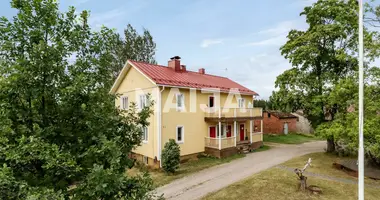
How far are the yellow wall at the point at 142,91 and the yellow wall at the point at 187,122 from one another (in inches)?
27.2

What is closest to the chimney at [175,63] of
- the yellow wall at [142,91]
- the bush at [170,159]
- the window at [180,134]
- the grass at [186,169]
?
the yellow wall at [142,91]

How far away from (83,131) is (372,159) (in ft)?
51.7

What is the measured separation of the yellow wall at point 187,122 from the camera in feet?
52.2

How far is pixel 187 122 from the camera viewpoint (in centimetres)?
1720

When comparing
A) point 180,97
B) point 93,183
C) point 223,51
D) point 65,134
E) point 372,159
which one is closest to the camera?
point 93,183

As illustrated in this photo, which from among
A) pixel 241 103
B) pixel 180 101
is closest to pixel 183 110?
pixel 180 101

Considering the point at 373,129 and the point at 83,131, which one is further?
the point at 373,129

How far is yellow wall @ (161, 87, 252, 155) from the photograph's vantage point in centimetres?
1591

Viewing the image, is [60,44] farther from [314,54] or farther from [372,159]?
[314,54]

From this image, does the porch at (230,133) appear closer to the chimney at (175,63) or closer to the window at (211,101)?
the window at (211,101)

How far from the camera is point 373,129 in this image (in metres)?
10.0

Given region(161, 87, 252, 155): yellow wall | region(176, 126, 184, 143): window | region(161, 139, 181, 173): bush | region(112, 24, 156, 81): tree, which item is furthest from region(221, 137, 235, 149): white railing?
region(112, 24, 156, 81): tree

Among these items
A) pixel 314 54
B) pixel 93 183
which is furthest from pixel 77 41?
pixel 314 54

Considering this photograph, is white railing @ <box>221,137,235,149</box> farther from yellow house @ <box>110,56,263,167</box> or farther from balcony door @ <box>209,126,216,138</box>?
balcony door @ <box>209,126,216,138</box>
